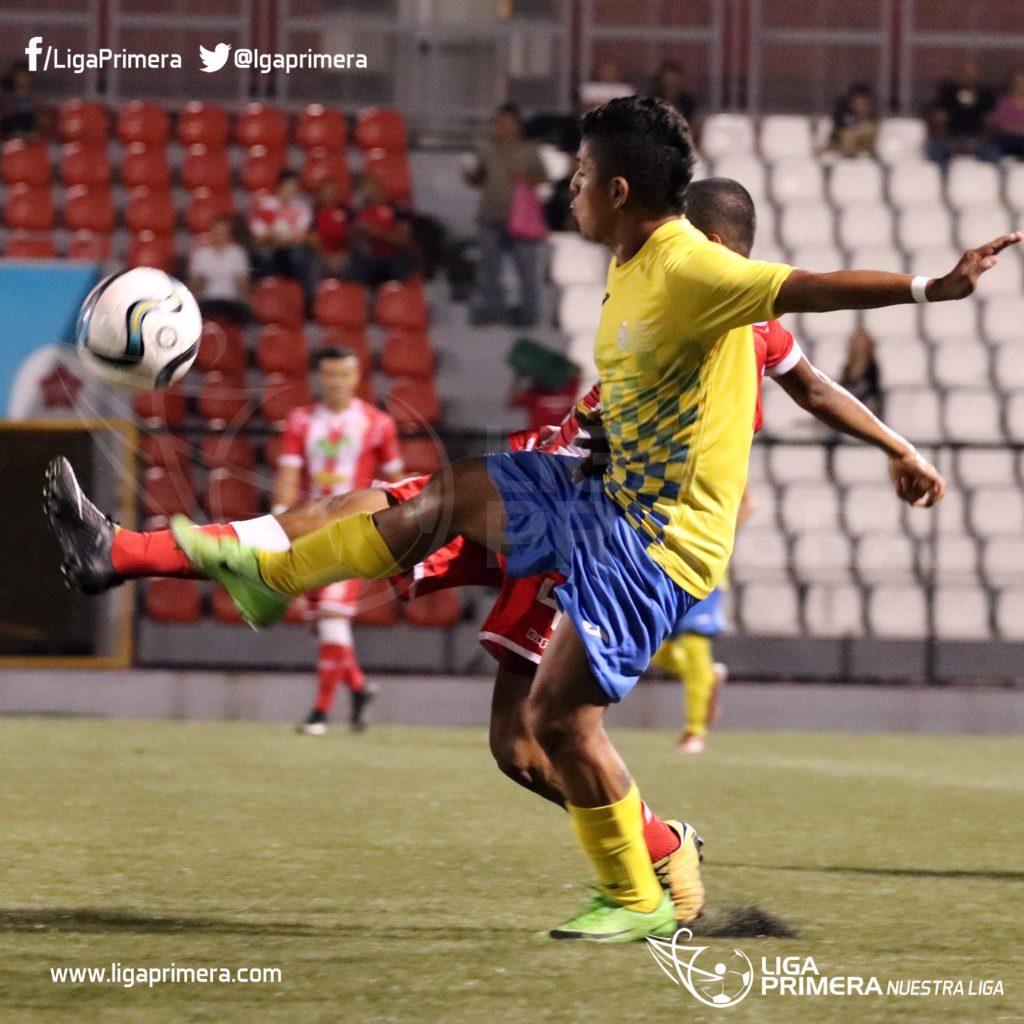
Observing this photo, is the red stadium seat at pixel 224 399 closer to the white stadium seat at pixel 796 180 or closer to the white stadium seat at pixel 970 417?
the white stadium seat at pixel 970 417

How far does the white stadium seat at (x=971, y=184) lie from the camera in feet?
51.6

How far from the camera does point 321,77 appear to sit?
16547mm

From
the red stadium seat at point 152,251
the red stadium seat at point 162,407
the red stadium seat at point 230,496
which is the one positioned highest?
the red stadium seat at point 152,251

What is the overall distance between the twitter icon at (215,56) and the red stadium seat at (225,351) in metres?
3.81

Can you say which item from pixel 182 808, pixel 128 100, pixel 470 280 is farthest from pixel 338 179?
pixel 182 808

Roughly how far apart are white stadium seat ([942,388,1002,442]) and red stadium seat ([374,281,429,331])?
3668mm

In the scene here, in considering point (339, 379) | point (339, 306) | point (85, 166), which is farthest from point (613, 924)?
point (85, 166)

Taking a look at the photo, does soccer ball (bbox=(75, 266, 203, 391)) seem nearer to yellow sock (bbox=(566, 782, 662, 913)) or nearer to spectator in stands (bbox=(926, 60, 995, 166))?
yellow sock (bbox=(566, 782, 662, 913))

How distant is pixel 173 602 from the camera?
11.5 meters

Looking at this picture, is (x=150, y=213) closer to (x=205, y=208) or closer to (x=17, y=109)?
(x=205, y=208)

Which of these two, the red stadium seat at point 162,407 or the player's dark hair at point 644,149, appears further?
the red stadium seat at point 162,407

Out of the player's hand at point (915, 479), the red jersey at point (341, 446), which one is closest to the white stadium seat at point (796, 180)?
the red jersey at point (341, 446)

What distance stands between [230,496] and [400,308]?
3.01 metres

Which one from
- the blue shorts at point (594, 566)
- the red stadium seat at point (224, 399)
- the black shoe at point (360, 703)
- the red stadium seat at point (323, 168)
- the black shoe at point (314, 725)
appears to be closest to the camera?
the blue shorts at point (594, 566)
